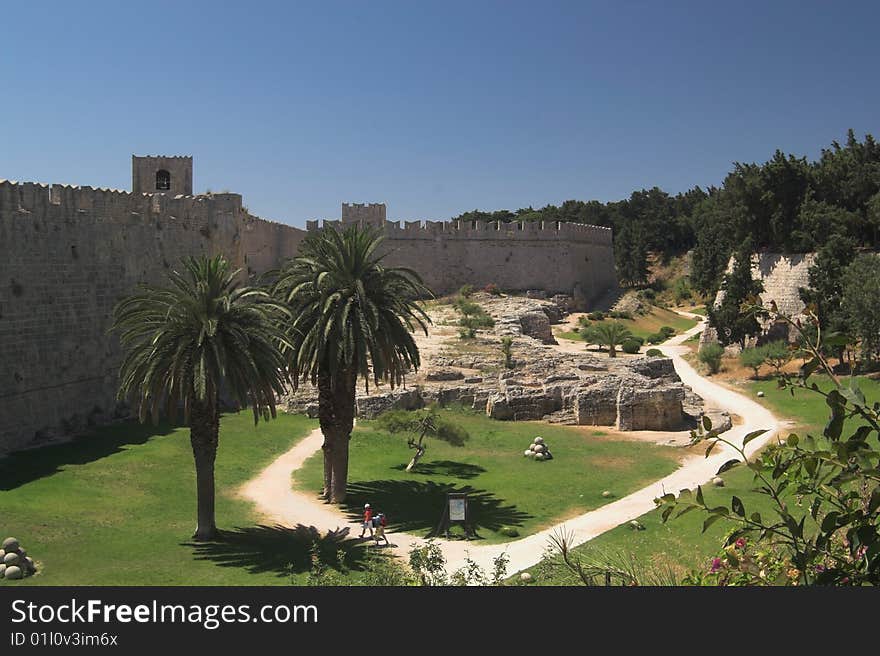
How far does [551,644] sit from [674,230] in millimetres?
77205

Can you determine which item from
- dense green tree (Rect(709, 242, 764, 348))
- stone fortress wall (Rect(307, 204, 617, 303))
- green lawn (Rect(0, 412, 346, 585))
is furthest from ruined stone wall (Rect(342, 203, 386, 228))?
green lawn (Rect(0, 412, 346, 585))

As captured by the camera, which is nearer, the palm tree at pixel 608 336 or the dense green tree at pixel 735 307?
the dense green tree at pixel 735 307

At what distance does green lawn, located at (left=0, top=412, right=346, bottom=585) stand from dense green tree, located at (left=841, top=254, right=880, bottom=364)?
20.0 meters

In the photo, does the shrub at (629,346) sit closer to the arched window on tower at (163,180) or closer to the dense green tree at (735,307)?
the dense green tree at (735,307)

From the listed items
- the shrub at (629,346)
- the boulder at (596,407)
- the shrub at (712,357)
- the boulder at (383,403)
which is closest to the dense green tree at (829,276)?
the shrub at (712,357)

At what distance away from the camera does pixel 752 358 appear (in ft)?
117

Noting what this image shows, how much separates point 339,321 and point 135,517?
5314 mm

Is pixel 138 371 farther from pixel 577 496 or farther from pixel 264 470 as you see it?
pixel 577 496

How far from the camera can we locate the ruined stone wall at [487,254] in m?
51.9

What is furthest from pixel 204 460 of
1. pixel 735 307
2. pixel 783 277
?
pixel 783 277

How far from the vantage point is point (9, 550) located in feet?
42.4

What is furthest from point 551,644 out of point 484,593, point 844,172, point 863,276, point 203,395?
point 844,172

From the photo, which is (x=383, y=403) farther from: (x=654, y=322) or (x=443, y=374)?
(x=654, y=322)

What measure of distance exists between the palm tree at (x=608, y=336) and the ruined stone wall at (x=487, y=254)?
9.29m
